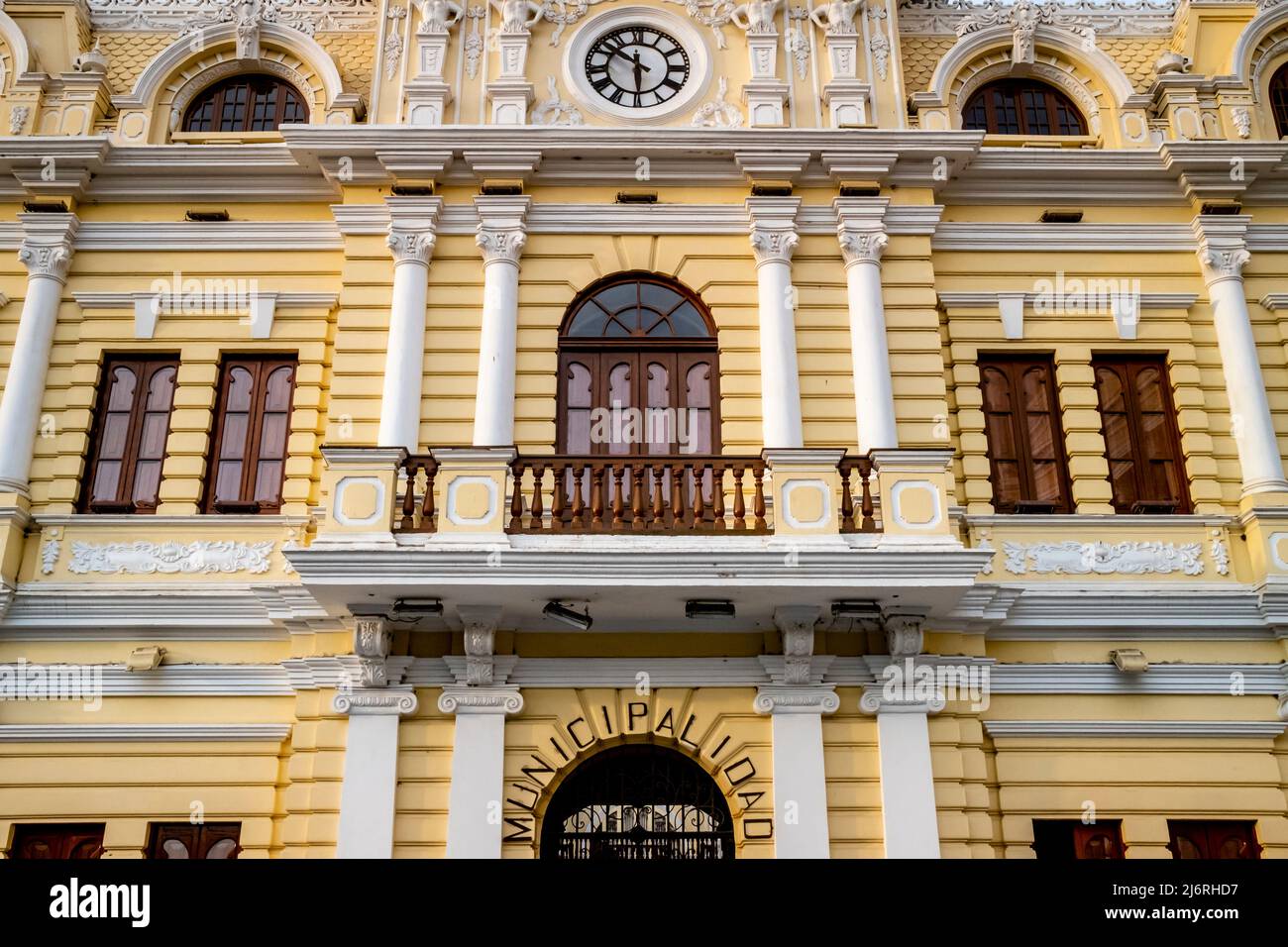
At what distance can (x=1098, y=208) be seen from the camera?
1333 cm

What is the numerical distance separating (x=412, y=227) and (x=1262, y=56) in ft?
34.0

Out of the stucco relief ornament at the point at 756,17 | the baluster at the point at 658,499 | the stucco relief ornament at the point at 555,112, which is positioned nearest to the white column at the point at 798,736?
the baluster at the point at 658,499

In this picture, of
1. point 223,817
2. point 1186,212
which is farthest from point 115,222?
point 1186,212

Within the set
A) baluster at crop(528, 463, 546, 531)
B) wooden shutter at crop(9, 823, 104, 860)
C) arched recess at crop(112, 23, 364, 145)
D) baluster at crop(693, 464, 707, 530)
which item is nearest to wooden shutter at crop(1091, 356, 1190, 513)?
baluster at crop(693, 464, 707, 530)

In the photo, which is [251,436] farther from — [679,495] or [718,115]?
[718,115]

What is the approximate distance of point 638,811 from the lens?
35.3 feet

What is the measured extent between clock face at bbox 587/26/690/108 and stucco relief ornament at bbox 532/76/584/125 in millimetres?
441

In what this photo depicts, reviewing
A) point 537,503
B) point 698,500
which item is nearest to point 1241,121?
point 698,500

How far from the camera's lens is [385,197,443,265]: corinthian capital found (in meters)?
12.4

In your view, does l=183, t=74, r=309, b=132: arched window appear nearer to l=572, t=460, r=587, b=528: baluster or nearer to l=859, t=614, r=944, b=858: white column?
l=572, t=460, r=587, b=528: baluster

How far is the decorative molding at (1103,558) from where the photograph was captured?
1181 cm

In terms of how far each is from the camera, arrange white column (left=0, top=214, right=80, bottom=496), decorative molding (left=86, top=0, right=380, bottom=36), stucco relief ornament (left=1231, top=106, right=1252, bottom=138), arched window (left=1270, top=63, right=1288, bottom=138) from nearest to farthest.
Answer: white column (left=0, top=214, right=80, bottom=496) < stucco relief ornament (left=1231, top=106, right=1252, bottom=138) < arched window (left=1270, top=63, right=1288, bottom=138) < decorative molding (left=86, top=0, right=380, bottom=36)
